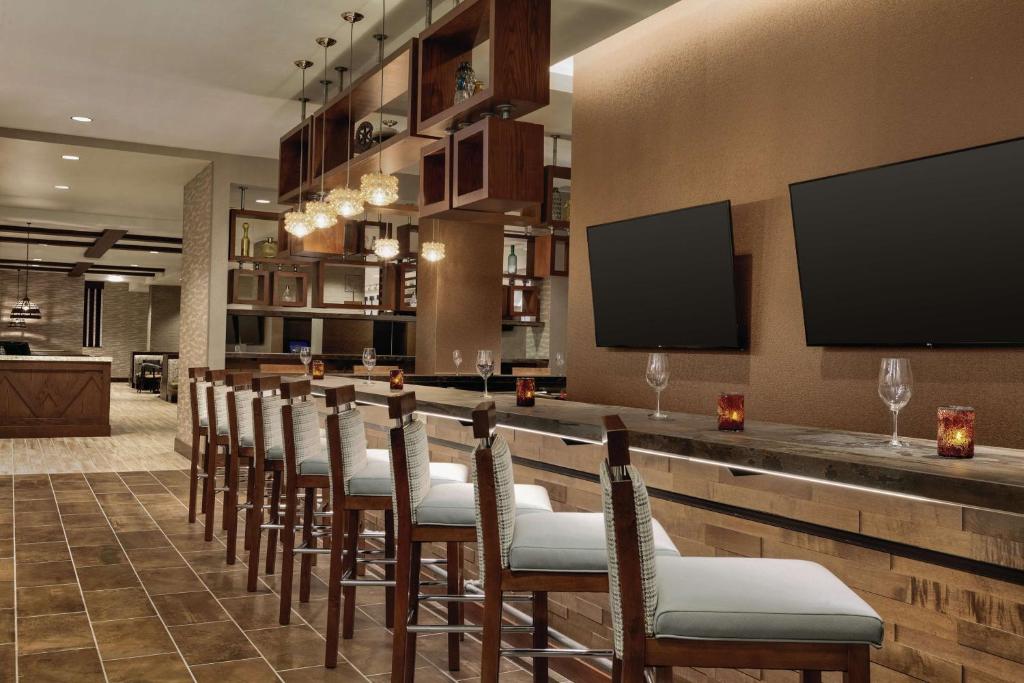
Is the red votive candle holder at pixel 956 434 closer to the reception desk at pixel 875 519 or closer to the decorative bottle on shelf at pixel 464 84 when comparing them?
the reception desk at pixel 875 519

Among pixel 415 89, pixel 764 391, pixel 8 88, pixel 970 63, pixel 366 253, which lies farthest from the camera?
pixel 366 253

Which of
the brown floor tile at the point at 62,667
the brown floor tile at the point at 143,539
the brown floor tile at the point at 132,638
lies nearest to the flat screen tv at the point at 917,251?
the brown floor tile at the point at 132,638

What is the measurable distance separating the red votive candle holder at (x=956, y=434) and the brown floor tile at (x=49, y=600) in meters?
3.68

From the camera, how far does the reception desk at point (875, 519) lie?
1981 millimetres

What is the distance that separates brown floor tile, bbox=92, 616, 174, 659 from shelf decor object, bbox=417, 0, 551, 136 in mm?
2817

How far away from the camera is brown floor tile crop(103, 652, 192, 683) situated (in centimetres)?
318

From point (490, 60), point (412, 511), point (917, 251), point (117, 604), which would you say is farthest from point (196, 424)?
point (917, 251)

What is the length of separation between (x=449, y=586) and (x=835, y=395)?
1813 millimetres

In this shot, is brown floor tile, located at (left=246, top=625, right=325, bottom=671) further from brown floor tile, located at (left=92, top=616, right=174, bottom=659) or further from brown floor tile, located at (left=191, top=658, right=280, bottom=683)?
brown floor tile, located at (left=92, top=616, right=174, bottom=659)

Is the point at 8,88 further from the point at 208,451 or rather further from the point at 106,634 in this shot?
the point at 106,634

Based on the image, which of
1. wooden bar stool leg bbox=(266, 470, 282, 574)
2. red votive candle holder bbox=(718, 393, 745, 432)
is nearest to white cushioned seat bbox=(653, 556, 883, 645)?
red votive candle holder bbox=(718, 393, 745, 432)

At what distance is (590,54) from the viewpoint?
532 centimetres

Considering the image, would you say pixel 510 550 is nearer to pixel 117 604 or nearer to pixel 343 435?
pixel 343 435

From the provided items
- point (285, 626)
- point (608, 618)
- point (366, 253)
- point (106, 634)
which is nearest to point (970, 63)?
point (608, 618)
